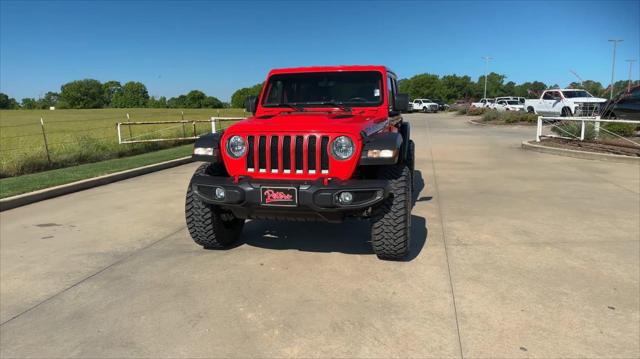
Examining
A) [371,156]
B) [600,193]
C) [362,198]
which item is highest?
[371,156]

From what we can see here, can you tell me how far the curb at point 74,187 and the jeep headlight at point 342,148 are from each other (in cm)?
560

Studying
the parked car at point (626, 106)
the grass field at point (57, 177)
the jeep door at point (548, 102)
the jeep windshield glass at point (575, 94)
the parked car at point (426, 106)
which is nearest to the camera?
the grass field at point (57, 177)

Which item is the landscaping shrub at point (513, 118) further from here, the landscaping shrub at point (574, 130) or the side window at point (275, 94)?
the side window at point (275, 94)

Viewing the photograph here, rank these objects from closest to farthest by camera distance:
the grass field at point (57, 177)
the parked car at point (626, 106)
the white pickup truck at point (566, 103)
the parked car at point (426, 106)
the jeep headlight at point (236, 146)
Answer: the jeep headlight at point (236, 146) < the grass field at point (57, 177) < the parked car at point (626, 106) < the white pickup truck at point (566, 103) < the parked car at point (426, 106)

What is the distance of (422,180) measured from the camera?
877cm

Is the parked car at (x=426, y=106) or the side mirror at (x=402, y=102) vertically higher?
the side mirror at (x=402, y=102)

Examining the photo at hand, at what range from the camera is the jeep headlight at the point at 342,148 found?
12.8 ft

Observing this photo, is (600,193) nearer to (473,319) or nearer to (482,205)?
(482,205)

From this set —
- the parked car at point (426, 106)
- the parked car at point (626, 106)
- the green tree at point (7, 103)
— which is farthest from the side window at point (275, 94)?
the green tree at point (7, 103)

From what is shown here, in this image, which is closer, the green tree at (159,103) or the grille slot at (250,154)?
the grille slot at (250,154)

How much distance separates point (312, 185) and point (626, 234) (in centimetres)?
370

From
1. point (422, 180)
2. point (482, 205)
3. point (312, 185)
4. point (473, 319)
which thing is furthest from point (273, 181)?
point (422, 180)

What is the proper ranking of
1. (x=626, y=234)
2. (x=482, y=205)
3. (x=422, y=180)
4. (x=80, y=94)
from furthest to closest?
(x=80, y=94), (x=422, y=180), (x=482, y=205), (x=626, y=234)

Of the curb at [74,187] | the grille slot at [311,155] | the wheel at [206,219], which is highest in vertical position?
the grille slot at [311,155]
